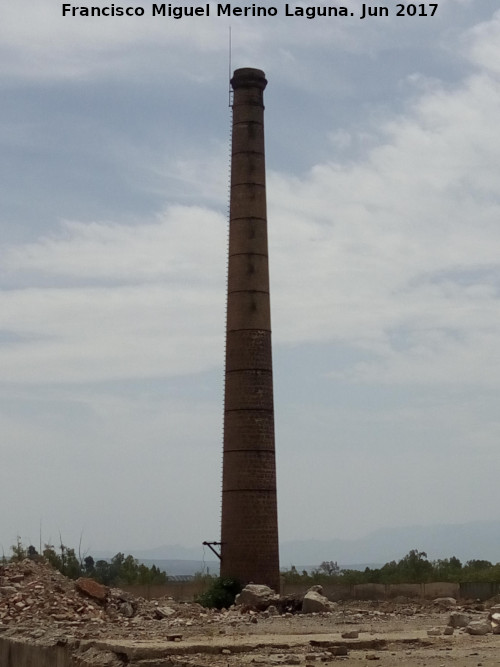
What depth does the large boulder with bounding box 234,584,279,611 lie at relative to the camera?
22.4 m

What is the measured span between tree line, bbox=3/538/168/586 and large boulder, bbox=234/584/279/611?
7681mm

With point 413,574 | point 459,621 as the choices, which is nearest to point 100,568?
point 413,574

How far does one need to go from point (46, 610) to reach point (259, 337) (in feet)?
27.9

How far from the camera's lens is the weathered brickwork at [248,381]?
24609mm

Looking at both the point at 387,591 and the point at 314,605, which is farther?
the point at 387,591

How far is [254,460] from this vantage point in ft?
80.7

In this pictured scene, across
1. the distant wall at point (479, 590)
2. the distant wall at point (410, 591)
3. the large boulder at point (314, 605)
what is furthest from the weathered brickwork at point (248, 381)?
the distant wall at point (479, 590)

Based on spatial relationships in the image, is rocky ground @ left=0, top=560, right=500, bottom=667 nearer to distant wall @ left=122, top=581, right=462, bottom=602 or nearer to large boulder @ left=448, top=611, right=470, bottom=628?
large boulder @ left=448, top=611, right=470, bottom=628

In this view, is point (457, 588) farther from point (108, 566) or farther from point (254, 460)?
point (108, 566)

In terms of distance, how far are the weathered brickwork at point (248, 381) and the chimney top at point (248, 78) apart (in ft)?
0.69

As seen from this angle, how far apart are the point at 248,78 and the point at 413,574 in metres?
17.4

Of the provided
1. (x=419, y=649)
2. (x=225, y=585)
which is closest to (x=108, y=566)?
(x=225, y=585)

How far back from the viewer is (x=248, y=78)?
86.5ft

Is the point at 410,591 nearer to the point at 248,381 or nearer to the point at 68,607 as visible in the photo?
the point at 248,381
